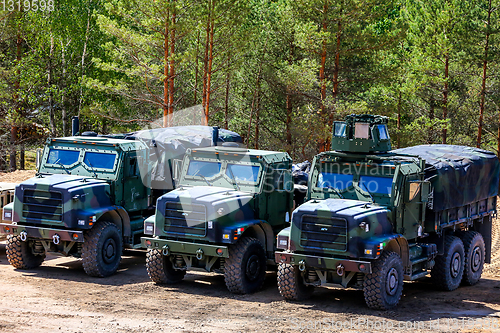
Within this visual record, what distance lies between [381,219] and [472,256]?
4059 mm

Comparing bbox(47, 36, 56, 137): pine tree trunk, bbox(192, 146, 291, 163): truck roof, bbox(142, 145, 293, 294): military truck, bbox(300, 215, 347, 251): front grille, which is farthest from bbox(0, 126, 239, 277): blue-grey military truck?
bbox(47, 36, 56, 137): pine tree trunk

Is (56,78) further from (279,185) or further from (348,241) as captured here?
(348,241)

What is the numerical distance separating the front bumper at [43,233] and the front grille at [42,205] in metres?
0.25

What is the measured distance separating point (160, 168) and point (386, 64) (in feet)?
61.9

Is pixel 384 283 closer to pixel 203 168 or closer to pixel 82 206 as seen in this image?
pixel 203 168

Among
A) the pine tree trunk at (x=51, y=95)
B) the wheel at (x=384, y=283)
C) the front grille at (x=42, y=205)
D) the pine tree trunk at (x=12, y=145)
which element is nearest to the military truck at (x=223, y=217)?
the front grille at (x=42, y=205)

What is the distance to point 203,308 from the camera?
11.4m

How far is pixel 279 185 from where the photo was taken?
13.7 metres

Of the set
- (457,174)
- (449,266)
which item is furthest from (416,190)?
(449,266)

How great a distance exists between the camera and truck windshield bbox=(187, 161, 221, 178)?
44.6 feet

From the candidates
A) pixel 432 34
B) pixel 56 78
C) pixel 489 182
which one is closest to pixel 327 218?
pixel 489 182

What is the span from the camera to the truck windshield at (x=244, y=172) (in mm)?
13328

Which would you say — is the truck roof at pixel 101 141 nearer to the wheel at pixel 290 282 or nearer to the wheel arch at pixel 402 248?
the wheel at pixel 290 282

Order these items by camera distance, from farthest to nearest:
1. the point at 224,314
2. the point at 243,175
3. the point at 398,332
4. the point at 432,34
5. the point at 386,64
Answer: the point at 386,64 < the point at 432,34 < the point at 243,175 < the point at 224,314 < the point at 398,332
